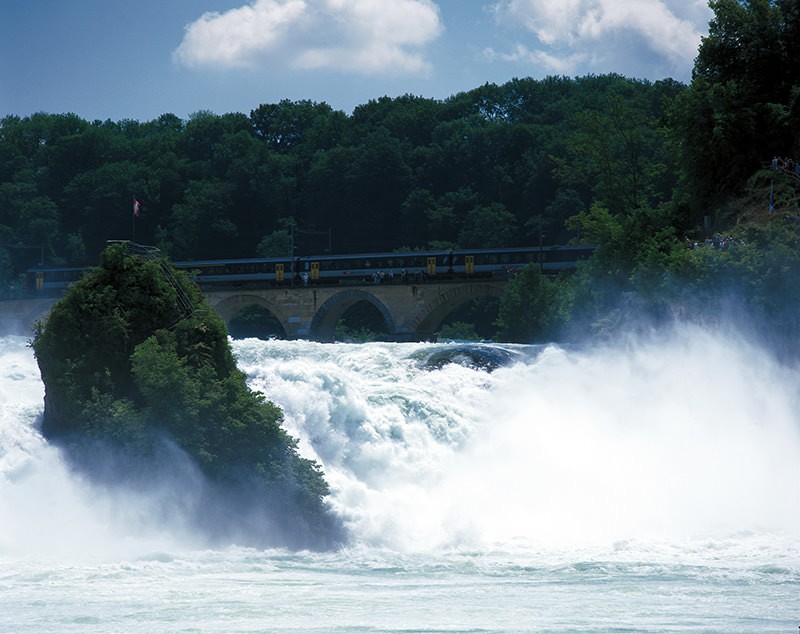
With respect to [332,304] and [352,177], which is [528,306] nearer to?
[332,304]

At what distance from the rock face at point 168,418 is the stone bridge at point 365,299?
156 ft

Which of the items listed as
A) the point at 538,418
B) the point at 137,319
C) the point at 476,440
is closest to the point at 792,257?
the point at 538,418

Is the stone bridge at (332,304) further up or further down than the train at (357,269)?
further down

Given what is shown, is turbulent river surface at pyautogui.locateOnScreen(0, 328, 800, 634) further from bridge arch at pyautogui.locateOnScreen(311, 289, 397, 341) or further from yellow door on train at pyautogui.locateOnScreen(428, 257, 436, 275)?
bridge arch at pyautogui.locateOnScreen(311, 289, 397, 341)

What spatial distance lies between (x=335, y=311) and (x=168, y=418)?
5627 cm

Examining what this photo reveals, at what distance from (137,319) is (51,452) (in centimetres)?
266

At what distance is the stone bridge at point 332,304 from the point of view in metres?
74.4

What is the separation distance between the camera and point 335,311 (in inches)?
3115

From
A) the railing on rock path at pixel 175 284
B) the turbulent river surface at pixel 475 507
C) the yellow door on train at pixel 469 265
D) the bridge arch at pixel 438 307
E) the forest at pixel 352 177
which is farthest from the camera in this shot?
the bridge arch at pixel 438 307

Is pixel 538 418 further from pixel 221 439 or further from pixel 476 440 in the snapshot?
pixel 221 439

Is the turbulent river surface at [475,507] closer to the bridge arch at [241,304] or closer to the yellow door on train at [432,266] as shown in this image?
the yellow door on train at [432,266]

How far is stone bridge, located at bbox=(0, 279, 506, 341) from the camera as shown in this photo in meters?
74.4

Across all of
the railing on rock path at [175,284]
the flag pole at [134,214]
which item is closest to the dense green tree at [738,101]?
the railing on rock path at [175,284]

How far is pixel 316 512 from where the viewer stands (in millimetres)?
23328
